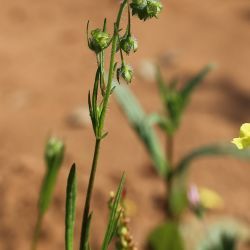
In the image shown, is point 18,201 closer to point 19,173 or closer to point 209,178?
point 19,173

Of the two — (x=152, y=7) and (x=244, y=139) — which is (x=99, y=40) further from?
(x=244, y=139)

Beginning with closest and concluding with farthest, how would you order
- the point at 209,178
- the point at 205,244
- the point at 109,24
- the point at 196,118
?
the point at 205,244
the point at 209,178
the point at 196,118
the point at 109,24

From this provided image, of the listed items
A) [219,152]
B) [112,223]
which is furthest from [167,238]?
[112,223]

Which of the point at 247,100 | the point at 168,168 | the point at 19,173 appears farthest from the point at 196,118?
the point at 19,173

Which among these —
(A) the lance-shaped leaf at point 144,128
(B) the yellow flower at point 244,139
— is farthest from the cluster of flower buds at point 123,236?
(A) the lance-shaped leaf at point 144,128

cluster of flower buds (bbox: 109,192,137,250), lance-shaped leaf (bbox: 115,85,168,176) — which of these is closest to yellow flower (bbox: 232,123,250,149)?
cluster of flower buds (bbox: 109,192,137,250)

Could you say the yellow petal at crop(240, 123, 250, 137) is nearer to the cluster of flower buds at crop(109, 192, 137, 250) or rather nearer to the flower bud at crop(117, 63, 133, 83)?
the flower bud at crop(117, 63, 133, 83)

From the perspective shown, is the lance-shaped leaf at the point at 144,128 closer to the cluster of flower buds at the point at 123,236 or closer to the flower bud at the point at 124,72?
the cluster of flower buds at the point at 123,236
